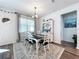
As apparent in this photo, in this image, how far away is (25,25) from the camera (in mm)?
8359

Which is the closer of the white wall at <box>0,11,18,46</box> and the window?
the white wall at <box>0,11,18,46</box>

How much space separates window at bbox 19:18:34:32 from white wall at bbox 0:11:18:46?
0.82 m

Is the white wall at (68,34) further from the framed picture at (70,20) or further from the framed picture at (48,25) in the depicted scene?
the framed picture at (48,25)

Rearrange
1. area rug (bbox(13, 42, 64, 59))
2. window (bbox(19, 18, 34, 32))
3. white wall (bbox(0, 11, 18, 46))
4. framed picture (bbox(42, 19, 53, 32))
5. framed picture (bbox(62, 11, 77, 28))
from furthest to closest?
1. window (bbox(19, 18, 34, 32))
2. framed picture (bbox(42, 19, 53, 32))
3. framed picture (bbox(62, 11, 77, 28))
4. white wall (bbox(0, 11, 18, 46))
5. area rug (bbox(13, 42, 64, 59))

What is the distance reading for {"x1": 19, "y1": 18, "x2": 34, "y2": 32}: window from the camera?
8066mm

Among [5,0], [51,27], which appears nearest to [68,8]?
[51,27]

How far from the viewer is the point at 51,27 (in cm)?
722

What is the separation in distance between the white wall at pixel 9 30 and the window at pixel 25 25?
32.2 inches

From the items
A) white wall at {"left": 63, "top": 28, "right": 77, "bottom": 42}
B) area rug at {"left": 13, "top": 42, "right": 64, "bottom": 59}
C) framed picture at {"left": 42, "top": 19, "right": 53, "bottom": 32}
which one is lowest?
area rug at {"left": 13, "top": 42, "right": 64, "bottom": 59}

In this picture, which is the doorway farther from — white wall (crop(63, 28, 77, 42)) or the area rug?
the area rug

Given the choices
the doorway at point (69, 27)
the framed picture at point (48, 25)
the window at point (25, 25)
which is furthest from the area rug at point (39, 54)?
the window at point (25, 25)

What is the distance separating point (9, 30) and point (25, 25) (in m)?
1.98

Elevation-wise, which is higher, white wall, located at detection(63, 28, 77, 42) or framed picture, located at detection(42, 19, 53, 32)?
framed picture, located at detection(42, 19, 53, 32)

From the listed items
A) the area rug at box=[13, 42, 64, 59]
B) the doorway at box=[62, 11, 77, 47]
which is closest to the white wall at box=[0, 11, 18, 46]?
the area rug at box=[13, 42, 64, 59]
